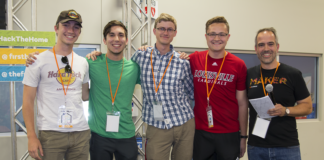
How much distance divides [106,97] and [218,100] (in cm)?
109

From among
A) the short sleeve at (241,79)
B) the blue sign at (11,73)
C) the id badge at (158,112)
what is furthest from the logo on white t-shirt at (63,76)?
the short sleeve at (241,79)

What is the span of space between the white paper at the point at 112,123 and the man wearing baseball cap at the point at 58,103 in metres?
0.19

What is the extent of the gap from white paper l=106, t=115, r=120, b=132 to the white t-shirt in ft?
0.66

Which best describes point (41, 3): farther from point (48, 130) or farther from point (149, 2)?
point (48, 130)

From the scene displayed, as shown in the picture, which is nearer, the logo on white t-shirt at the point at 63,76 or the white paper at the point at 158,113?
the logo on white t-shirt at the point at 63,76

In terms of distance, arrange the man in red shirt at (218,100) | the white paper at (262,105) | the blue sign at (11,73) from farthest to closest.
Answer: the blue sign at (11,73)
the man in red shirt at (218,100)
the white paper at (262,105)

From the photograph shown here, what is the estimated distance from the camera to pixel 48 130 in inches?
69.7

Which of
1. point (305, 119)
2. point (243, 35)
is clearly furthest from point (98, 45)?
point (305, 119)

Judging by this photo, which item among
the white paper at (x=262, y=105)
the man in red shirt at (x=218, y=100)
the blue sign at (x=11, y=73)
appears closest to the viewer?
the white paper at (x=262, y=105)

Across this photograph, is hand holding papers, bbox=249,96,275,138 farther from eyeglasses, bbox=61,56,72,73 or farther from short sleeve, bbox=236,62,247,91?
eyeglasses, bbox=61,56,72,73

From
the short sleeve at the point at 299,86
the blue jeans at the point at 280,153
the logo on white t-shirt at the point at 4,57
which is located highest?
the logo on white t-shirt at the point at 4,57

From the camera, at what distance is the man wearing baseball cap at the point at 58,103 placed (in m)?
1.77

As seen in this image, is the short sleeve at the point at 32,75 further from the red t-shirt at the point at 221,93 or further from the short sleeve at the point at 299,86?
the short sleeve at the point at 299,86

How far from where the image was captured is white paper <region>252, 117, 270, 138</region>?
80.9 inches
